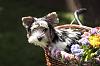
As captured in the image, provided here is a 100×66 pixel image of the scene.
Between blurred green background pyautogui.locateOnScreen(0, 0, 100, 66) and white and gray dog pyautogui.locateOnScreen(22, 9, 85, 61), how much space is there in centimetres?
221

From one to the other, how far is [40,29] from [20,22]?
4774 millimetres

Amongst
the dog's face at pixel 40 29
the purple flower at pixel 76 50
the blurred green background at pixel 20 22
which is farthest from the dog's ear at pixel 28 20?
the blurred green background at pixel 20 22

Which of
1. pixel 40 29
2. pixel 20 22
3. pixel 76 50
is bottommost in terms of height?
pixel 20 22

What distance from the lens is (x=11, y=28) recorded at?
6816 millimetres

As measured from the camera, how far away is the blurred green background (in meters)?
4.85

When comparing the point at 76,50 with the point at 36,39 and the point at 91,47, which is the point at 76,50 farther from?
the point at 36,39

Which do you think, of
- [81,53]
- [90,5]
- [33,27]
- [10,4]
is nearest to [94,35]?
[81,53]

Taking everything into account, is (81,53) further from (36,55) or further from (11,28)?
(11,28)

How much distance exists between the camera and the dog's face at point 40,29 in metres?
2.24

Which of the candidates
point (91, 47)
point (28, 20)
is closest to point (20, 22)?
point (28, 20)

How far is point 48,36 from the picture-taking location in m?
2.27

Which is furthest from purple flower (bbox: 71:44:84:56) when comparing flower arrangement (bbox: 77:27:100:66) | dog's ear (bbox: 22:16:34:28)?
dog's ear (bbox: 22:16:34:28)

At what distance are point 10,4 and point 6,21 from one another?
1.03 metres

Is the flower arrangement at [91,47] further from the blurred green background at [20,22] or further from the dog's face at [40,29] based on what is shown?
the blurred green background at [20,22]
